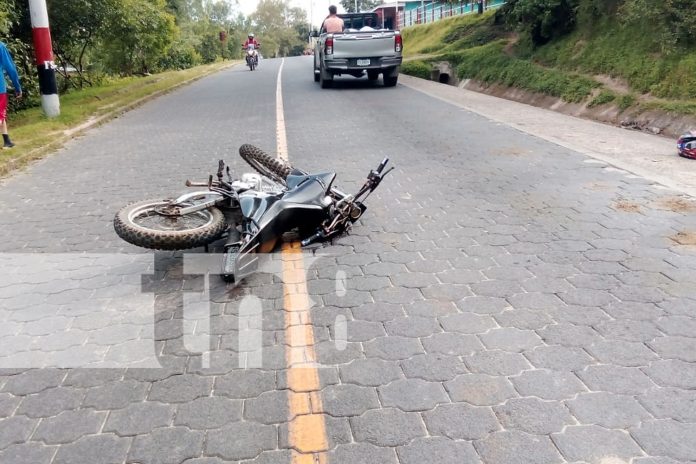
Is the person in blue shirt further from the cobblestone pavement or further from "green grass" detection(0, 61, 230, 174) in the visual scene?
the cobblestone pavement

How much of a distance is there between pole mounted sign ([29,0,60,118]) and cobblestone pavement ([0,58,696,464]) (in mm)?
6114

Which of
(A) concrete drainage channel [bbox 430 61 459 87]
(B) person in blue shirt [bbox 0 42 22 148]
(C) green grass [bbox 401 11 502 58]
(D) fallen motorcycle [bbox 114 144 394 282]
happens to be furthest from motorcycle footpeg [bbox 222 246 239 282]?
(C) green grass [bbox 401 11 502 58]

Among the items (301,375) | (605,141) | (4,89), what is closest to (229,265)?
(301,375)

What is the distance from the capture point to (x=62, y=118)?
12.2 metres

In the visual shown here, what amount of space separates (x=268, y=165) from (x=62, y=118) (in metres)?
7.99

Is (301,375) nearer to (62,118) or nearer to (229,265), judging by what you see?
(229,265)

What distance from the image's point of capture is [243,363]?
3.35 m

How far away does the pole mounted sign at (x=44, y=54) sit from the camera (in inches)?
459

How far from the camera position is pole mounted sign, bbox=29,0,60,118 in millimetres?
11648

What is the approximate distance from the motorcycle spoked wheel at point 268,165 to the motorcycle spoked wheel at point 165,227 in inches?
43.4

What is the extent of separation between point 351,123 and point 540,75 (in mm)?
7997

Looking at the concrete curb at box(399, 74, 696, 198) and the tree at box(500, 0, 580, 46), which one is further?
the tree at box(500, 0, 580, 46)

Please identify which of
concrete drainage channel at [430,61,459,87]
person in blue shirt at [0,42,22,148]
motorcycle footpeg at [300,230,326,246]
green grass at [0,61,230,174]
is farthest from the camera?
concrete drainage channel at [430,61,459,87]

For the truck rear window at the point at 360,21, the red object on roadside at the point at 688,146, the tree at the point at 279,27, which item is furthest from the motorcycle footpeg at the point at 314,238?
the tree at the point at 279,27
